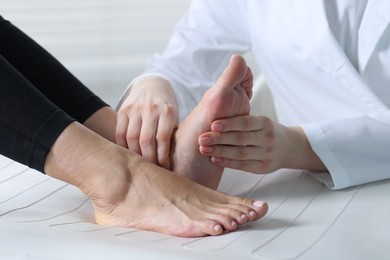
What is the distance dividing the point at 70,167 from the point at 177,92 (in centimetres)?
42

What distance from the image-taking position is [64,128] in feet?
3.51

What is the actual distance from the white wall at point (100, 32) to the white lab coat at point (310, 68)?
0.97 m

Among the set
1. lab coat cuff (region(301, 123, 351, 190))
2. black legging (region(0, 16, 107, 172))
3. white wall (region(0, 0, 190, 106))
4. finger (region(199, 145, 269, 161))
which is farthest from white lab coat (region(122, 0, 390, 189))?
white wall (region(0, 0, 190, 106))

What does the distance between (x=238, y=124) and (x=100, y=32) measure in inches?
58.6

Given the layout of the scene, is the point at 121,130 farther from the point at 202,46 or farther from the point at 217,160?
the point at 202,46

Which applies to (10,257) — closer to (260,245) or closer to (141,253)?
(141,253)

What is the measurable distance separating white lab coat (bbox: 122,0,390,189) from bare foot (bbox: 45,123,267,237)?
0.23 metres

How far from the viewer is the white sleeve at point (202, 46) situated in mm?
1492

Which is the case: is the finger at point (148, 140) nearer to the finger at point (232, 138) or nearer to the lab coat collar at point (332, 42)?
the finger at point (232, 138)

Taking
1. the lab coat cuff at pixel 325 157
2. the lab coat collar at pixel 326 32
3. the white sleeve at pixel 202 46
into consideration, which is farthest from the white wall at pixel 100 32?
the lab coat cuff at pixel 325 157

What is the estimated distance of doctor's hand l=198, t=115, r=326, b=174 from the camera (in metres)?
1.11

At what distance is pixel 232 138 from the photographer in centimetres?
112

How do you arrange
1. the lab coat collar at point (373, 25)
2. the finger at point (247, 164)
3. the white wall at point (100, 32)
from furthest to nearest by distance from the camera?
1. the white wall at point (100, 32)
2. the lab coat collar at point (373, 25)
3. the finger at point (247, 164)

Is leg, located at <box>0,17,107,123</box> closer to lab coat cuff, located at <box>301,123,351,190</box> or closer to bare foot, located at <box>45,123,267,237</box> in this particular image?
bare foot, located at <box>45,123,267,237</box>
